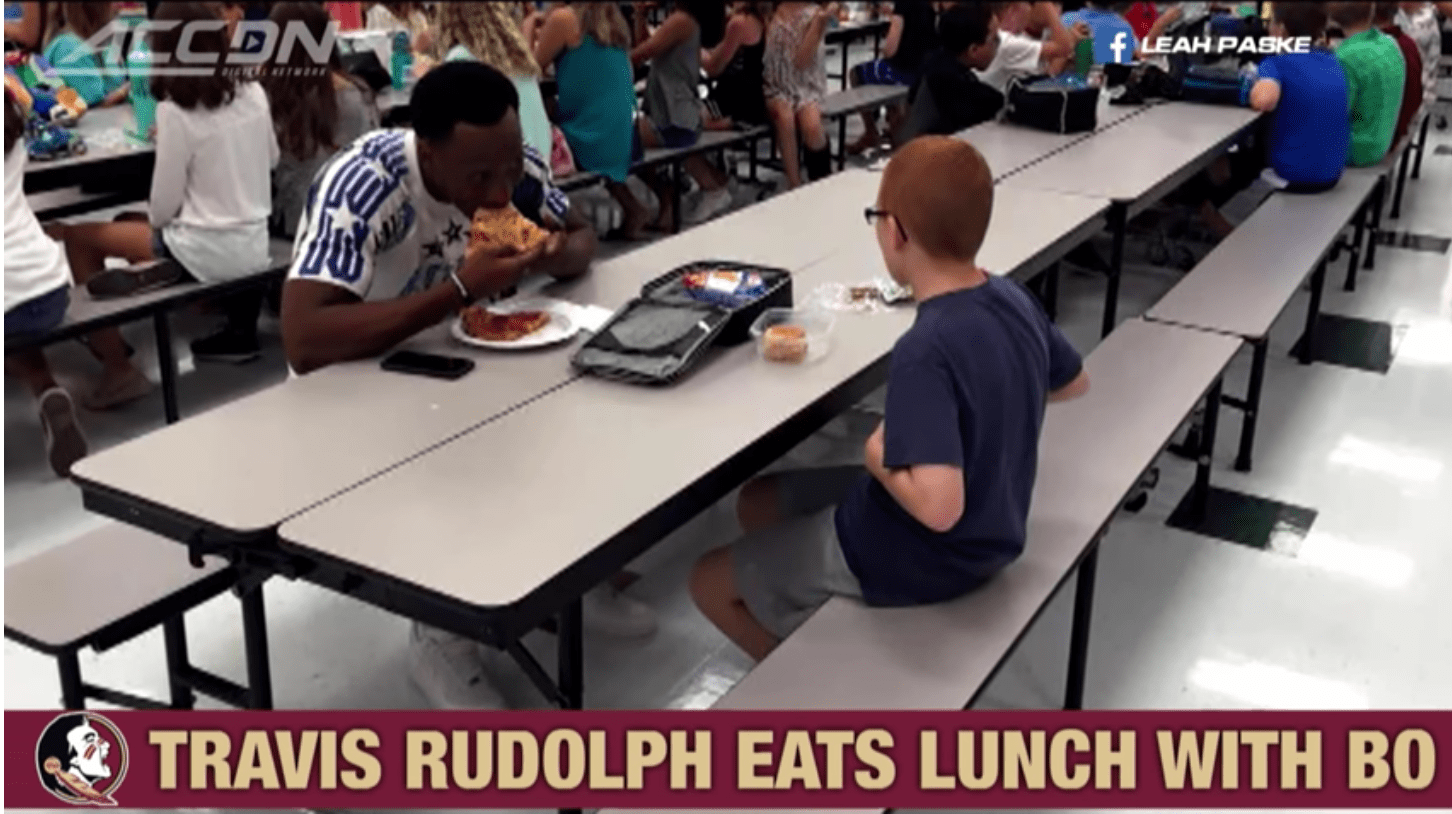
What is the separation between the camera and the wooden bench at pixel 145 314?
3373 mm

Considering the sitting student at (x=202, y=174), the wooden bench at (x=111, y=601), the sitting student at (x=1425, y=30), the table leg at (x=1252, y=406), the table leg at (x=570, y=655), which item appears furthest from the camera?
the sitting student at (x=1425, y=30)

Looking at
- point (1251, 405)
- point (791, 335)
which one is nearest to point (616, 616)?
point (791, 335)

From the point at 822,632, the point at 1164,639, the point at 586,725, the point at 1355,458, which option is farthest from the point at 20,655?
the point at 1355,458

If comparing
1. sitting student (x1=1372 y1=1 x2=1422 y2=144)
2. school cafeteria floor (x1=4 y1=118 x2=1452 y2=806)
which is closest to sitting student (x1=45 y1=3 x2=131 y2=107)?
school cafeteria floor (x1=4 y1=118 x2=1452 y2=806)

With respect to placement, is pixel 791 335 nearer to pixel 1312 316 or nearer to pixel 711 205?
pixel 1312 316

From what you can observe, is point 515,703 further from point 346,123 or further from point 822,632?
point 346,123

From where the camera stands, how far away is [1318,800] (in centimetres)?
234

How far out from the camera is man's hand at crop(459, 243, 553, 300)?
2.39m

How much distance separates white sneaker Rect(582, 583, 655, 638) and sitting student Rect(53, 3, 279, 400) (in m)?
1.70

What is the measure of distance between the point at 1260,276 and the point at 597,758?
2.70 meters

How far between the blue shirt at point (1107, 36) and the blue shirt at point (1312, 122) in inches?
54.1

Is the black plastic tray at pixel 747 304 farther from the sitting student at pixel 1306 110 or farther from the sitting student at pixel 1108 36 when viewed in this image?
the sitting student at pixel 1108 36

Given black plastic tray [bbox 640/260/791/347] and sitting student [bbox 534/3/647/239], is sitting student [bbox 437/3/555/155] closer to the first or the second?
sitting student [bbox 534/3/647/239]

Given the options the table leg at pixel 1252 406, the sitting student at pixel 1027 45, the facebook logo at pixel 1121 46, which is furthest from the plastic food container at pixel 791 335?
the facebook logo at pixel 1121 46
